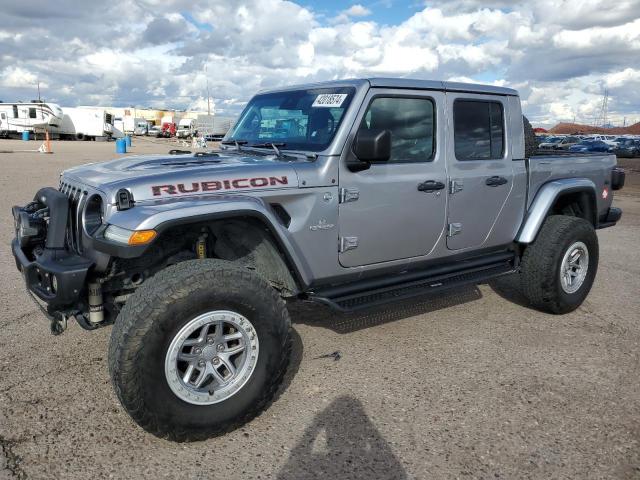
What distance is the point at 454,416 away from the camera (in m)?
3.30

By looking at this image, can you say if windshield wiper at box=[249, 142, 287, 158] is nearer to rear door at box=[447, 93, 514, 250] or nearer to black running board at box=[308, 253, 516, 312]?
black running board at box=[308, 253, 516, 312]

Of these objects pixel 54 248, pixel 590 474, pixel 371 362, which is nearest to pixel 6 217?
pixel 54 248

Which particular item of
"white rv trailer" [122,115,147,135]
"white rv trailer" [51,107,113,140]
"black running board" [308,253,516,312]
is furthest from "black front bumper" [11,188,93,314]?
"white rv trailer" [122,115,147,135]

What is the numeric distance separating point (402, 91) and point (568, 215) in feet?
8.32

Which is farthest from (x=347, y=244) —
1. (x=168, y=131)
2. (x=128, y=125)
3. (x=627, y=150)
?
(x=168, y=131)

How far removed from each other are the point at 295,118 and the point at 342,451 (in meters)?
2.37

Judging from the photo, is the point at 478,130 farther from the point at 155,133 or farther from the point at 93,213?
the point at 155,133

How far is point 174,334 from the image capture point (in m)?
2.83

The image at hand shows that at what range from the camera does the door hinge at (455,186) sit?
418 cm

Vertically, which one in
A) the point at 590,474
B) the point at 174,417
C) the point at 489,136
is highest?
the point at 489,136

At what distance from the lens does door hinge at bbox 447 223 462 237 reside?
4258 millimetres

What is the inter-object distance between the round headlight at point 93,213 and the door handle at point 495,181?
2924 millimetres

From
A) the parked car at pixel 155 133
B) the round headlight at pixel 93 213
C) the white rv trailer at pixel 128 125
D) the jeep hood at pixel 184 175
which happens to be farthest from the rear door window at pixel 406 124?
the parked car at pixel 155 133

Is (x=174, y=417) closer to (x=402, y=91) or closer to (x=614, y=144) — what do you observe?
(x=402, y=91)
